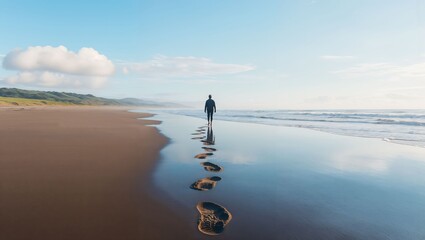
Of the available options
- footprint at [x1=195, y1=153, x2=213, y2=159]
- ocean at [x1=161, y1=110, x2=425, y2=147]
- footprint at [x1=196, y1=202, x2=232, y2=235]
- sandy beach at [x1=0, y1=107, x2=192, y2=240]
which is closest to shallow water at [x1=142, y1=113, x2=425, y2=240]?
footprint at [x1=196, y1=202, x2=232, y2=235]

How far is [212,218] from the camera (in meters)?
4.05

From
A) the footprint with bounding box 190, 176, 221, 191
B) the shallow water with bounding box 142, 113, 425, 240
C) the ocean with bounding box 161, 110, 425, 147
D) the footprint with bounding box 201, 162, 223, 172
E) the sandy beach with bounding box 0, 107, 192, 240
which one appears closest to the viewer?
the sandy beach with bounding box 0, 107, 192, 240

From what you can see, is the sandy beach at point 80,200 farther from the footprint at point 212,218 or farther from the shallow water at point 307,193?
the shallow water at point 307,193

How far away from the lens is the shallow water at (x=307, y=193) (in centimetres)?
379

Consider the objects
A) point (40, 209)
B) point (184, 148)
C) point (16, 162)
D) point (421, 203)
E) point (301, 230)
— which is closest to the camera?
point (301, 230)

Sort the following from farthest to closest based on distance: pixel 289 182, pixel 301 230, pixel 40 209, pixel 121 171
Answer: pixel 121 171 → pixel 289 182 → pixel 40 209 → pixel 301 230

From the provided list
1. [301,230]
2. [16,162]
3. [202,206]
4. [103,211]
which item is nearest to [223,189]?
[202,206]

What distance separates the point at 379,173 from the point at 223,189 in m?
4.80

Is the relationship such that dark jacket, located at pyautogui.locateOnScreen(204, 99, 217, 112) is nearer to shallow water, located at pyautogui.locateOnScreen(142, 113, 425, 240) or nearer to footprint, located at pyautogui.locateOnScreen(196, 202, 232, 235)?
shallow water, located at pyautogui.locateOnScreen(142, 113, 425, 240)

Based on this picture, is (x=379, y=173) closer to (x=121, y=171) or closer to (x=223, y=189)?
(x=223, y=189)

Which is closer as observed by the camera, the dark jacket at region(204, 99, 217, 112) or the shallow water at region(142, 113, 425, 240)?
the shallow water at region(142, 113, 425, 240)

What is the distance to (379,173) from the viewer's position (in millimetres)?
7070

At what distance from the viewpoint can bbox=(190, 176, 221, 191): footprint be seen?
216 inches

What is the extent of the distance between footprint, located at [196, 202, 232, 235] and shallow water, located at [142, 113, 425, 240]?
11 cm
